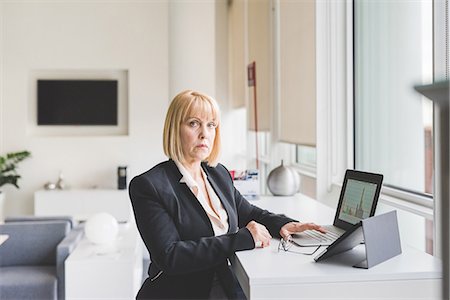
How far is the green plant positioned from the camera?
6699 millimetres

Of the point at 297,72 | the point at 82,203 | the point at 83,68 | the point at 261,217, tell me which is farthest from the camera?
the point at 83,68

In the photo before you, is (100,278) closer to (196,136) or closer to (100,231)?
(100,231)

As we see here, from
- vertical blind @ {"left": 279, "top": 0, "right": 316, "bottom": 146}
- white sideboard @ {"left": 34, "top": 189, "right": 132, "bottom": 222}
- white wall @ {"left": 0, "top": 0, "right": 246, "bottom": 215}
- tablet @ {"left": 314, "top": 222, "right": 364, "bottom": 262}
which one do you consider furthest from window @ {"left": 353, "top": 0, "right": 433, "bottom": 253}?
white sideboard @ {"left": 34, "top": 189, "right": 132, "bottom": 222}

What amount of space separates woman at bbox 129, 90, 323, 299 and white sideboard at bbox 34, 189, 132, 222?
482 centimetres

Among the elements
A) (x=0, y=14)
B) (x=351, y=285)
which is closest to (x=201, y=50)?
(x=0, y=14)

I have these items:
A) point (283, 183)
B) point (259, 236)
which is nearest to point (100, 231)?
point (283, 183)

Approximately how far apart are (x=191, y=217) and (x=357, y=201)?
63cm

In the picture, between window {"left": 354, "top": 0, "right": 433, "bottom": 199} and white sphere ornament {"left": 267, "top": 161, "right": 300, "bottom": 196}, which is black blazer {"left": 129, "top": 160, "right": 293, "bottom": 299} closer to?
window {"left": 354, "top": 0, "right": 433, "bottom": 199}

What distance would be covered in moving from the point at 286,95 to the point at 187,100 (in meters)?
2.44

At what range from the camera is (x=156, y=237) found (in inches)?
70.3

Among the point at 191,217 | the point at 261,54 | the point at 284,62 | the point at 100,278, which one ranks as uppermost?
the point at 261,54

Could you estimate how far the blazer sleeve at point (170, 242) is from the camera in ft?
5.79

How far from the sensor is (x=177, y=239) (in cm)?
182

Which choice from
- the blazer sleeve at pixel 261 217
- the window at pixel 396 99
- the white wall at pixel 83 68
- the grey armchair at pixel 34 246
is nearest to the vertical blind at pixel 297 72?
the window at pixel 396 99
